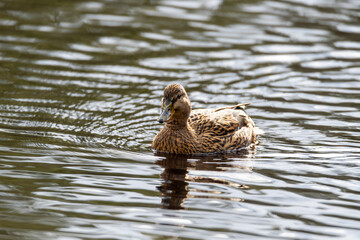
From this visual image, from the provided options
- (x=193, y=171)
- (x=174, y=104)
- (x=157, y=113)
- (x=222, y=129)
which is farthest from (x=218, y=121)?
(x=157, y=113)

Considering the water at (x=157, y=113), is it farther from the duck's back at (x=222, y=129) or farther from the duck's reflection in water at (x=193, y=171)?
the duck's back at (x=222, y=129)

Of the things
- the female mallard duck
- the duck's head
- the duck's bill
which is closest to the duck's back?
the female mallard duck

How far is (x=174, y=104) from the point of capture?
975 centimetres

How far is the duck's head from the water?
67cm

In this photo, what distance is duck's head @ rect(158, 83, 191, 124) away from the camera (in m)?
9.67

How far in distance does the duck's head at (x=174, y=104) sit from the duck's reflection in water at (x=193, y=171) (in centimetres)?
62

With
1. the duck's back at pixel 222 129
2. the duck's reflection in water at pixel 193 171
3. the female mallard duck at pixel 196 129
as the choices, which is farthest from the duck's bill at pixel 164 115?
the duck's back at pixel 222 129

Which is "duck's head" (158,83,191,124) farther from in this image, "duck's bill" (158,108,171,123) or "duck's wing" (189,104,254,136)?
"duck's wing" (189,104,254,136)

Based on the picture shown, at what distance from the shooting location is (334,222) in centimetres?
715

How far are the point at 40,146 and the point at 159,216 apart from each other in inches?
126

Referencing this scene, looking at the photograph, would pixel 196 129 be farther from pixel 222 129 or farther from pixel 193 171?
pixel 193 171

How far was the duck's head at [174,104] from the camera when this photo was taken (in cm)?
967

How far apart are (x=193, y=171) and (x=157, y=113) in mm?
3177

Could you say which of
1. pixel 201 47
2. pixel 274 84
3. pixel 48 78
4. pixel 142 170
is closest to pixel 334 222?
pixel 142 170
